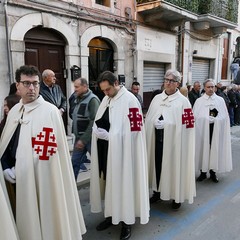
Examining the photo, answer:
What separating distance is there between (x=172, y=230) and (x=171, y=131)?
130 cm

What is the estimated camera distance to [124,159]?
3.16m

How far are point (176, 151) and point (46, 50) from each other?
502cm

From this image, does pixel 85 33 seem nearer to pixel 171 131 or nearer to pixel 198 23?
pixel 171 131

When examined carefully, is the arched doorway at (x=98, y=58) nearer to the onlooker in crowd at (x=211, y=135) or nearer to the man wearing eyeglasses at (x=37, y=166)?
the onlooker in crowd at (x=211, y=135)

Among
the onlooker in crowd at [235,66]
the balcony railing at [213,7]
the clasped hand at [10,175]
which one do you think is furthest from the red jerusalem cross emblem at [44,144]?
the onlooker in crowd at [235,66]

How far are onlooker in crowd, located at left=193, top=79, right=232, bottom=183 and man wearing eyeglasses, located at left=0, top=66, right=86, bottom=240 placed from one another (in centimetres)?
327

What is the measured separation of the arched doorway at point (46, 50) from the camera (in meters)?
6.95

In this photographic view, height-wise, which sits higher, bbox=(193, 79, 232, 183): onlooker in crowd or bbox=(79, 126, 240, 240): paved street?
bbox=(193, 79, 232, 183): onlooker in crowd

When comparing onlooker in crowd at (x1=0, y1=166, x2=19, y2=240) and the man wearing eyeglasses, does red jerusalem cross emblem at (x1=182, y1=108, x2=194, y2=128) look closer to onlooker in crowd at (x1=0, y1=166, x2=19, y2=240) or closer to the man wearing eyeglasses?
the man wearing eyeglasses

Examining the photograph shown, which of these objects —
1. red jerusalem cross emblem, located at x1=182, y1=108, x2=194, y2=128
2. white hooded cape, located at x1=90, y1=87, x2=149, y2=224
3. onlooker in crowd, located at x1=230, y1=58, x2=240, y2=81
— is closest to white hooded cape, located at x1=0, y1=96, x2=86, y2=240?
white hooded cape, located at x1=90, y1=87, x2=149, y2=224

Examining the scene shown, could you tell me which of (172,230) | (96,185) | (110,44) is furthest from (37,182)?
(110,44)

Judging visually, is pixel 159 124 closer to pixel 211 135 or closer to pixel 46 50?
pixel 211 135

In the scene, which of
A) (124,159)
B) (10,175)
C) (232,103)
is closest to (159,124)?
(124,159)

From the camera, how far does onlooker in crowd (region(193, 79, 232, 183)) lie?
5.08m
